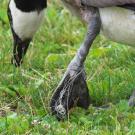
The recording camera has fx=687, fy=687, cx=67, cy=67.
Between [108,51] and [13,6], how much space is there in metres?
1.14

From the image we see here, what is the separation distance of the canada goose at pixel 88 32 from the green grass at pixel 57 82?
3.2 inches

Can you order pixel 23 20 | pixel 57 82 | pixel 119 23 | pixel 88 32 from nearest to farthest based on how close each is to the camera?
pixel 119 23
pixel 88 32
pixel 57 82
pixel 23 20

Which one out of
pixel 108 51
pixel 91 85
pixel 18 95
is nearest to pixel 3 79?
pixel 18 95

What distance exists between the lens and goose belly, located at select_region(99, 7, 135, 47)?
452 centimetres

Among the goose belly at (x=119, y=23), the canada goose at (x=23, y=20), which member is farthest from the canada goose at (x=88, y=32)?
the canada goose at (x=23, y=20)

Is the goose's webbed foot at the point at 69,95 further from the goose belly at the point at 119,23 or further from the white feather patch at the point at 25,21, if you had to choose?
the white feather patch at the point at 25,21

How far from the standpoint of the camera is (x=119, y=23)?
15.0ft

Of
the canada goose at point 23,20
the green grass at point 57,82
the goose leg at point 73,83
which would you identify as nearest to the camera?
the green grass at point 57,82

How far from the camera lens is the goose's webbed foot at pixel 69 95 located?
187 inches

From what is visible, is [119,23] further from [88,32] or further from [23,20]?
[23,20]

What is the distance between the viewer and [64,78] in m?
4.83

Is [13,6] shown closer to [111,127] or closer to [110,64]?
[110,64]

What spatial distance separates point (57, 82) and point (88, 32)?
595 mm

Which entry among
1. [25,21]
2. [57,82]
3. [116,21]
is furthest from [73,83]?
[25,21]
